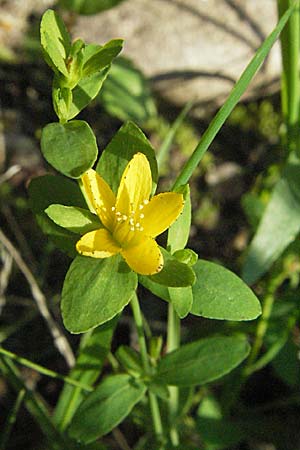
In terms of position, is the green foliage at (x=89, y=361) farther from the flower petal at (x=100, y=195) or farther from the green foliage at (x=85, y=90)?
the green foliage at (x=85, y=90)

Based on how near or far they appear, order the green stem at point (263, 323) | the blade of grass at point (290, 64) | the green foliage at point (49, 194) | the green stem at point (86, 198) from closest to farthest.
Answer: the green stem at point (86, 198), the green foliage at point (49, 194), the blade of grass at point (290, 64), the green stem at point (263, 323)

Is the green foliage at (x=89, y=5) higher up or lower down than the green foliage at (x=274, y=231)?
higher up

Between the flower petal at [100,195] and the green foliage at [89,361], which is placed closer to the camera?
the flower petal at [100,195]

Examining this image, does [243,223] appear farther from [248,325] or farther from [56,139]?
[56,139]

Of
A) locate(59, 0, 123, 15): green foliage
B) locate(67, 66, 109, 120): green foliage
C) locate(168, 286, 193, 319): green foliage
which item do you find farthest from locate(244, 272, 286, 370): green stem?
locate(59, 0, 123, 15): green foliage

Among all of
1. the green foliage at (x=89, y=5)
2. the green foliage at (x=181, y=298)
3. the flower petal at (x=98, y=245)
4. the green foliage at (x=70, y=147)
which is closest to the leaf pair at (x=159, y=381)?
the green foliage at (x=181, y=298)

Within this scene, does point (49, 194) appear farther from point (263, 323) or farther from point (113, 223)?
point (263, 323)

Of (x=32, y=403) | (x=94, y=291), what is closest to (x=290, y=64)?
(x=94, y=291)
